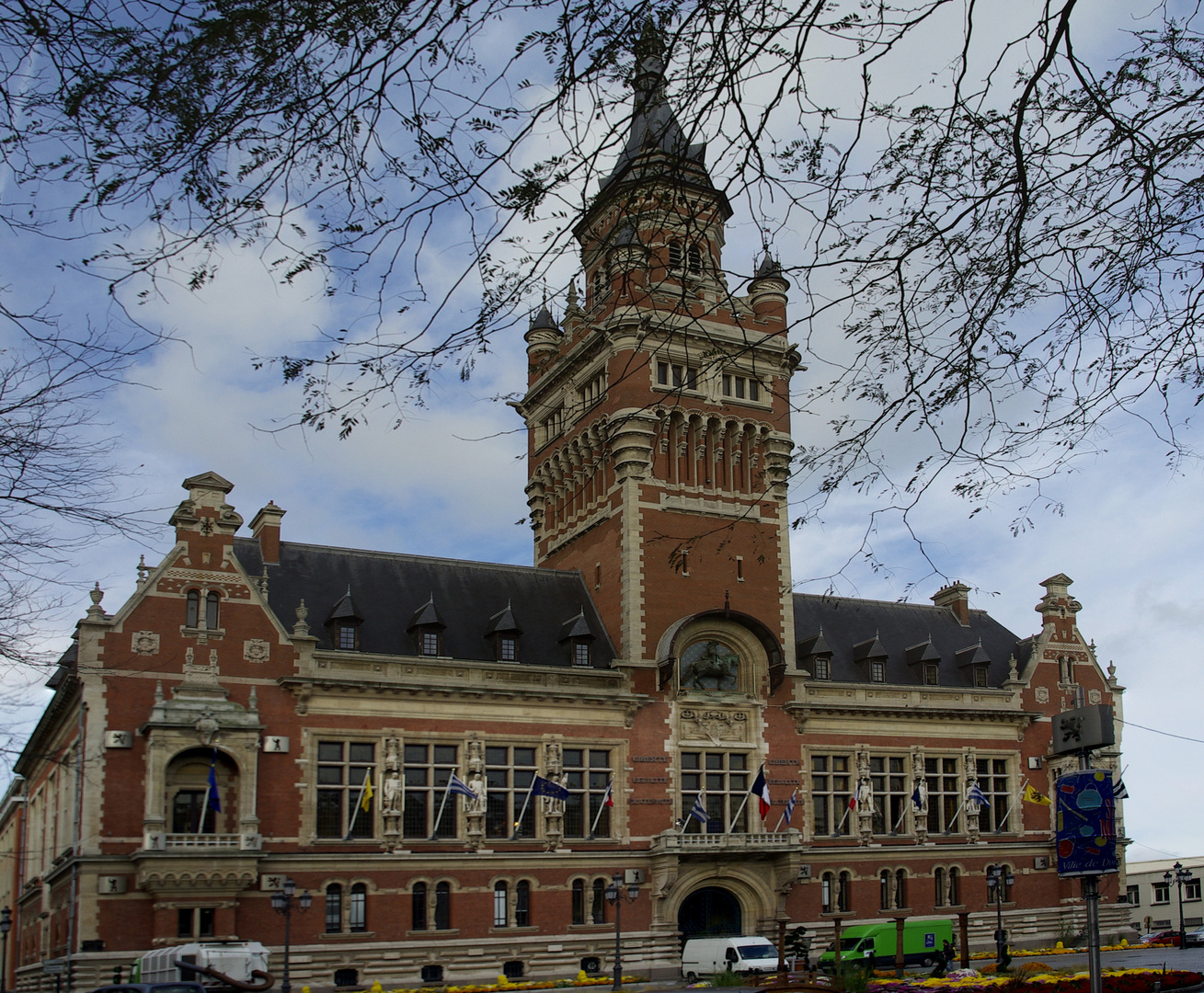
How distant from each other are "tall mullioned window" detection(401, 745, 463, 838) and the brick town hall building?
0.11 metres

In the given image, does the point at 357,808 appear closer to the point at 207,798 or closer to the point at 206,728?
the point at 207,798

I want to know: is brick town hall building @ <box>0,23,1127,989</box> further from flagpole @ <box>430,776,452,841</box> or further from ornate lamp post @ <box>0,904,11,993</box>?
ornate lamp post @ <box>0,904,11,993</box>

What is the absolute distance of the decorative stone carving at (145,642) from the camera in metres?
40.7

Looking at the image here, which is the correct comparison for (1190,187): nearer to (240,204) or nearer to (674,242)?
(674,242)

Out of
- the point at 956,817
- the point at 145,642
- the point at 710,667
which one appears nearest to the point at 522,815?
the point at 710,667

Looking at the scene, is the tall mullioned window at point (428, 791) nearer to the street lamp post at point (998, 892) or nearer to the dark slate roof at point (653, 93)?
the street lamp post at point (998, 892)

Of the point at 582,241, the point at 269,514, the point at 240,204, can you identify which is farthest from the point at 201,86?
the point at 269,514

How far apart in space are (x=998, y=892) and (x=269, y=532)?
30190 millimetres

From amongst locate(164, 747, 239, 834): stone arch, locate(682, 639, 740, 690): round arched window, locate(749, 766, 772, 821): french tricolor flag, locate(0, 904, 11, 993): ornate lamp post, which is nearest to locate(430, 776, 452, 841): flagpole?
locate(164, 747, 239, 834): stone arch

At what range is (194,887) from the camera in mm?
38812

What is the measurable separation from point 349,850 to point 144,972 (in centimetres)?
822

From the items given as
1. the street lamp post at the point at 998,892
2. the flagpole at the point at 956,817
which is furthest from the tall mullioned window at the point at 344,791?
the flagpole at the point at 956,817

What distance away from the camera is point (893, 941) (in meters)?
46.1

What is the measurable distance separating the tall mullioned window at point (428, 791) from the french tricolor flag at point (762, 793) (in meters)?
10.7
